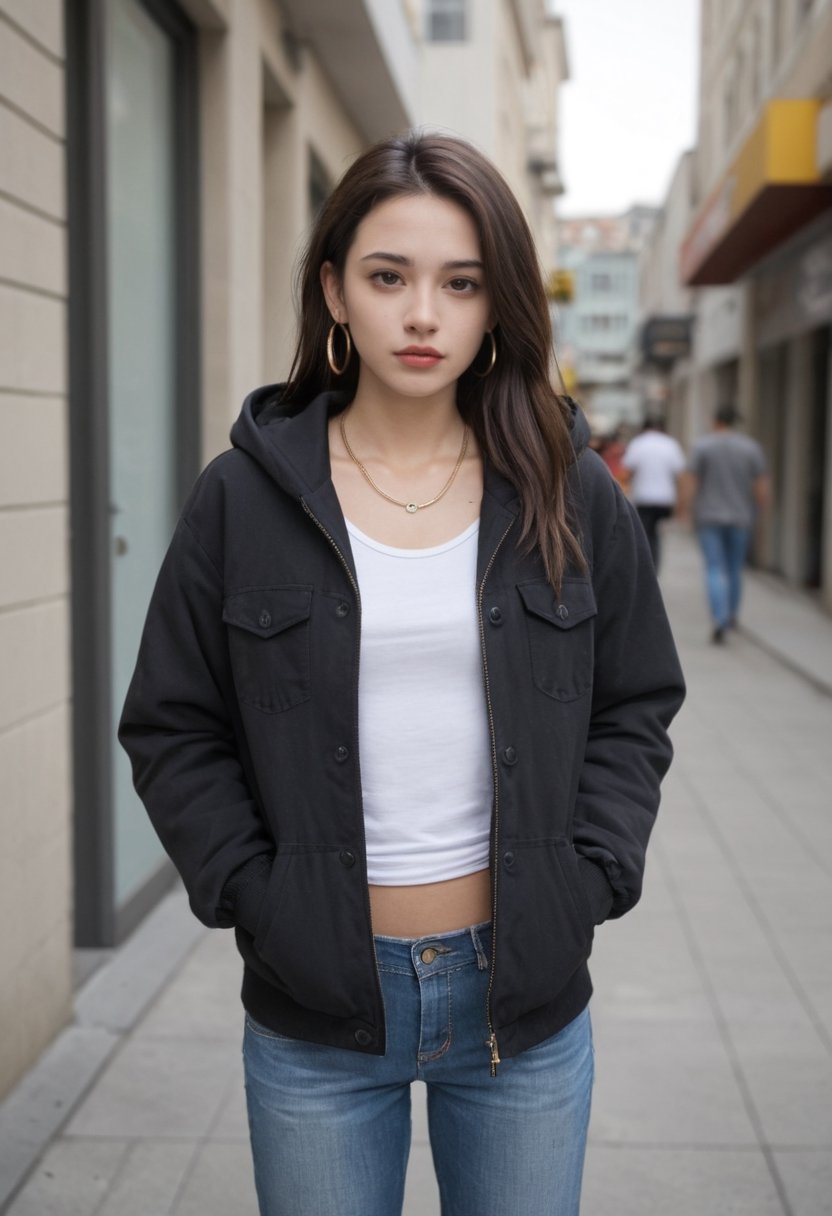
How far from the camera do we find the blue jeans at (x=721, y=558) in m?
12.8

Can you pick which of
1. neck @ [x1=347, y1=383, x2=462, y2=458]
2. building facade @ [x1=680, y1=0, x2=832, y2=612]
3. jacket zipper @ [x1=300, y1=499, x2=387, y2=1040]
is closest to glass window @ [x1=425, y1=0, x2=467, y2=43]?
building facade @ [x1=680, y1=0, x2=832, y2=612]

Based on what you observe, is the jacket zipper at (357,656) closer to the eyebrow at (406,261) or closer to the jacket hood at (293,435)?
the jacket hood at (293,435)

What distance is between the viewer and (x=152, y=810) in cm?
191

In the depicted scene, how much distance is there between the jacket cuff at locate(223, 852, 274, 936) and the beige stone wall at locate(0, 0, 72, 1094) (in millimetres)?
1825

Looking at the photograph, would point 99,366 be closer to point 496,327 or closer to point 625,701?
point 496,327

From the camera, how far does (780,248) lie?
17.6m

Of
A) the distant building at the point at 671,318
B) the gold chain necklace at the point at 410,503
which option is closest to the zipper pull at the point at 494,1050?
the gold chain necklace at the point at 410,503

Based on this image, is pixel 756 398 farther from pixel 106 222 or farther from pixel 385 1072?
pixel 385 1072

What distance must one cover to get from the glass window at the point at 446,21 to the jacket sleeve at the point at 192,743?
2313 cm

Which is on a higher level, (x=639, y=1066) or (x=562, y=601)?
(x=562, y=601)

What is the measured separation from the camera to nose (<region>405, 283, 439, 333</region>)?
1.85 metres

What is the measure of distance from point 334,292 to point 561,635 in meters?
0.56

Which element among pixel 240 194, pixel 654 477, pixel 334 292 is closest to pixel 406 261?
pixel 334 292

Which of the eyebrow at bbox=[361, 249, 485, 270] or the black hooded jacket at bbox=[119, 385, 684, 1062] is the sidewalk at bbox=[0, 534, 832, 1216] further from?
the eyebrow at bbox=[361, 249, 485, 270]
